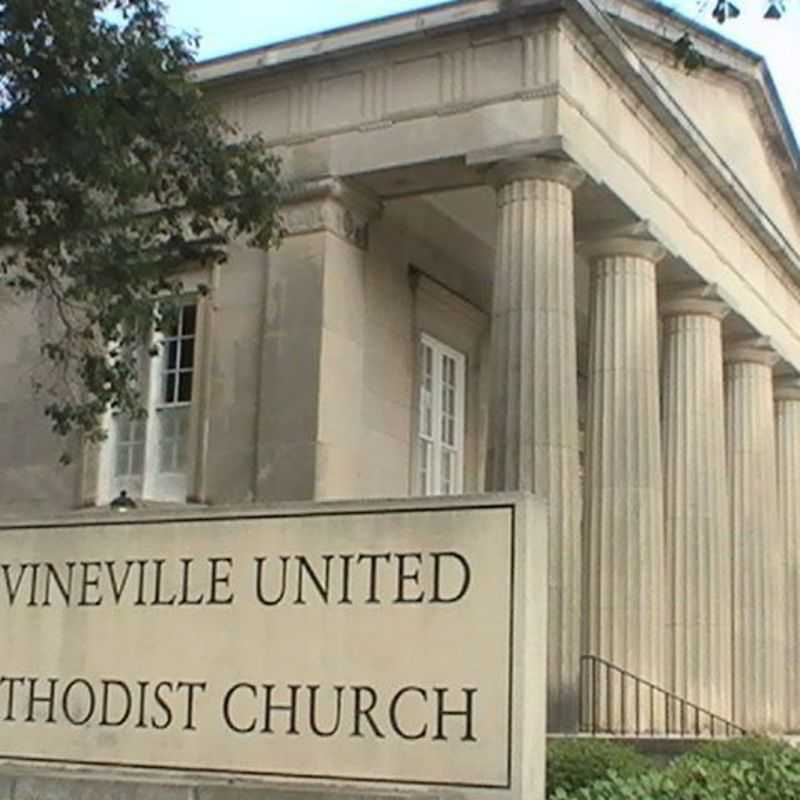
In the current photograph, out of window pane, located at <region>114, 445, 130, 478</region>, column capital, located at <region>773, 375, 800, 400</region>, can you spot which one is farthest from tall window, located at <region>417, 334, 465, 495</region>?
column capital, located at <region>773, 375, 800, 400</region>

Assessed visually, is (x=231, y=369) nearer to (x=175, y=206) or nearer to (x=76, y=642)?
(x=175, y=206)

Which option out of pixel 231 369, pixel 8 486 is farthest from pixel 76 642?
pixel 8 486

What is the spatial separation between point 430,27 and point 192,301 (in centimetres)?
536

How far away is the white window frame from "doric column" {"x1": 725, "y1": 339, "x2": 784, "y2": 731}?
10035mm

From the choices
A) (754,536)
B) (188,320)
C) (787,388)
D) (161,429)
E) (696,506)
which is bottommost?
(754,536)

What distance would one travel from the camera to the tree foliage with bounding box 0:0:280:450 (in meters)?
14.6

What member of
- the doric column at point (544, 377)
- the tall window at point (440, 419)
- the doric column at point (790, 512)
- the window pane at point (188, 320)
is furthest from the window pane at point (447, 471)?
the doric column at point (790, 512)

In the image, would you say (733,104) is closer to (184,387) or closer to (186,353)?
(186,353)

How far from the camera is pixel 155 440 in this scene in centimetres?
2227

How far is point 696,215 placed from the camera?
79.9 ft

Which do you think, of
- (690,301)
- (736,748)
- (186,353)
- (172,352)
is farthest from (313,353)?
(736,748)

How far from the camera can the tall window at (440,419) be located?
23500mm

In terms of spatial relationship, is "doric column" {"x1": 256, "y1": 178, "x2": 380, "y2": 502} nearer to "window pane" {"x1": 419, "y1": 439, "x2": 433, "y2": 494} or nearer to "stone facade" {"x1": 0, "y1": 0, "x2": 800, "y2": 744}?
"stone facade" {"x1": 0, "y1": 0, "x2": 800, "y2": 744}

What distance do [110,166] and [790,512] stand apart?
18254 mm
